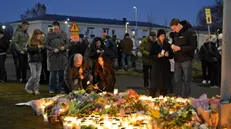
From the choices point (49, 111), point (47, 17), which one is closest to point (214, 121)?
point (49, 111)

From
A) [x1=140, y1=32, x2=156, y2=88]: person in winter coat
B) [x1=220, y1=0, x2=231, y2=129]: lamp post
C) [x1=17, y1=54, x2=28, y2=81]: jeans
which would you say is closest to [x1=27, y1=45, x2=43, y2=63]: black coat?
[x1=17, y1=54, x2=28, y2=81]: jeans

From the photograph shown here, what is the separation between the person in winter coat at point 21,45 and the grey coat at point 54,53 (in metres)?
1.84

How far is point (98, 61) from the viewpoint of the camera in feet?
34.5

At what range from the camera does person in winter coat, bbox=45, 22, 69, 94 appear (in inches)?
457

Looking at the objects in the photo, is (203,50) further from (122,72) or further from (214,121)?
(214,121)

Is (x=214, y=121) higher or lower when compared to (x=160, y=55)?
lower

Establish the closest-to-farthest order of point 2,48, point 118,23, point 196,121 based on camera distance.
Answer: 1. point 196,121
2. point 2,48
3. point 118,23

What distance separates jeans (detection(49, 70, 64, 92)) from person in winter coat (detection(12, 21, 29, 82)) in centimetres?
234

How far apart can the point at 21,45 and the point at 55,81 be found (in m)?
2.79

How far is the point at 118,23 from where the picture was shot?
268ft

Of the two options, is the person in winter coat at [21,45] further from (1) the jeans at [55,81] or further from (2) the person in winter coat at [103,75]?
(2) the person in winter coat at [103,75]

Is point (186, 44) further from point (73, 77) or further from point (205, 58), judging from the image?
point (205, 58)

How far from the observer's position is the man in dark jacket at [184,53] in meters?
9.28

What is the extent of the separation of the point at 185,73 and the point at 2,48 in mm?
7455
